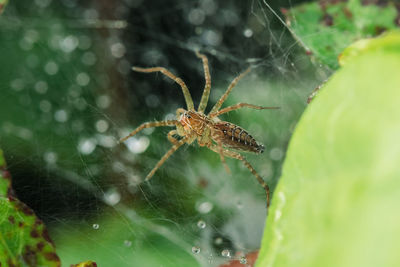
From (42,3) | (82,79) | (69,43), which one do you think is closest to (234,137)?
(82,79)

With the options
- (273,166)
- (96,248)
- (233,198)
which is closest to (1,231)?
(96,248)

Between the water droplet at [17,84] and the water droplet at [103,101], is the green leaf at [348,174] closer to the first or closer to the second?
the water droplet at [103,101]

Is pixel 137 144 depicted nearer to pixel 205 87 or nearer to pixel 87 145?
pixel 87 145

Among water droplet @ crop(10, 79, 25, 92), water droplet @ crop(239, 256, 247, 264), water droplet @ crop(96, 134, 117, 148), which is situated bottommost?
water droplet @ crop(239, 256, 247, 264)

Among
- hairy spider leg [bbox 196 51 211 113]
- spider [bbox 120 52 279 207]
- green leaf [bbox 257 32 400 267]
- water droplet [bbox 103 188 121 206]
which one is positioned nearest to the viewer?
green leaf [bbox 257 32 400 267]

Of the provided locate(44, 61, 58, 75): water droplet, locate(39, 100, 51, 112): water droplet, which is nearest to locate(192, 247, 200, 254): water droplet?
locate(39, 100, 51, 112): water droplet

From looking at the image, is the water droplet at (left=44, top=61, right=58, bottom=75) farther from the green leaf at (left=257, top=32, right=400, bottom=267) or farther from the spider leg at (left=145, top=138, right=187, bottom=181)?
the green leaf at (left=257, top=32, right=400, bottom=267)

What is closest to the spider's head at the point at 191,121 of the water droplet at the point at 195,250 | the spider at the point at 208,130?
the spider at the point at 208,130
